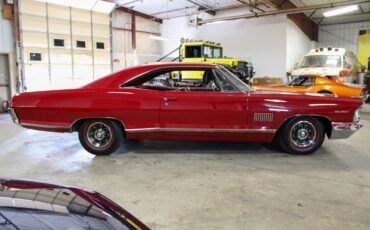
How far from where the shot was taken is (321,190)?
3.35 m

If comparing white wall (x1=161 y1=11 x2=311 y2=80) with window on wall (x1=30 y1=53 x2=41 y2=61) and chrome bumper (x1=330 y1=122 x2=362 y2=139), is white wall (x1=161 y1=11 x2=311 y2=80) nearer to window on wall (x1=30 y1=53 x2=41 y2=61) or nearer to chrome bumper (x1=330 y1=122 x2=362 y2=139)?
window on wall (x1=30 y1=53 x2=41 y2=61)

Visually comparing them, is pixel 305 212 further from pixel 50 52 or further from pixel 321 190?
pixel 50 52

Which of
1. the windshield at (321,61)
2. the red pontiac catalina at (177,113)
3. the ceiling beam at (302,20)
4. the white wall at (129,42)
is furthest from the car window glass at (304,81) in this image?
the white wall at (129,42)

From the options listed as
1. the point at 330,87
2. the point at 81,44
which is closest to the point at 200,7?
the point at 81,44

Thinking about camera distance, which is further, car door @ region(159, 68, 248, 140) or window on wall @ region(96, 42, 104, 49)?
window on wall @ region(96, 42, 104, 49)

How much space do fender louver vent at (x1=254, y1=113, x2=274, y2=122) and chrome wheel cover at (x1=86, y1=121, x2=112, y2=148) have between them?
2128 millimetres

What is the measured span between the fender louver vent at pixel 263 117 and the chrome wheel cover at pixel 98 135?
6.98 feet

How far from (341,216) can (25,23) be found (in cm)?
1248

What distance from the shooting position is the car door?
445cm

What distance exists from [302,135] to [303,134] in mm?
21

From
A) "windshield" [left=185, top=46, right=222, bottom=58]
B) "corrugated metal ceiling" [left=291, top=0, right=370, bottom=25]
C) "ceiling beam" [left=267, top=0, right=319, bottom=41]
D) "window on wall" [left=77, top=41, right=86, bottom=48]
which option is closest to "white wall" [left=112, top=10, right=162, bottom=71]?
"window on wall" [left=77, top=41, right=86, bottom=48]

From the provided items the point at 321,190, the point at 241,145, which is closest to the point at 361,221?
the point at 321,190

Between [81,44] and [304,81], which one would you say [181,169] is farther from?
[81,44]

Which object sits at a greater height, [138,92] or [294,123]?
[138,92]
